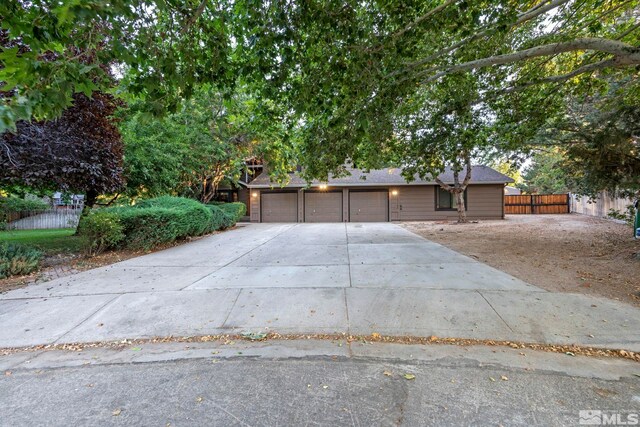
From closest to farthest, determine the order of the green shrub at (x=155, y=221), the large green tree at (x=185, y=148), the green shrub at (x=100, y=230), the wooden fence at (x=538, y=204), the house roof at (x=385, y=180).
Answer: the green shrub at (x=100, y=230)
the green shrub at (x=155, y=221)
the large green tree at (x=185, y=148)
the house roof at (x=385, y=180)
the wooden fence at (x=538, y=204)

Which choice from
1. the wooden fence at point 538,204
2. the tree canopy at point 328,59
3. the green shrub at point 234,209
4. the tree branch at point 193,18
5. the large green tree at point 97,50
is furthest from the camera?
the wooden fence at point 538,204

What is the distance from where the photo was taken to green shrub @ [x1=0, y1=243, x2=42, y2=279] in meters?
5.71

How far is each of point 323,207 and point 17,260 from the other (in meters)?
15.6

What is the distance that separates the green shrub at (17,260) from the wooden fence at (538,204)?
29.0 m

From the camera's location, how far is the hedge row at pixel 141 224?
7.42m

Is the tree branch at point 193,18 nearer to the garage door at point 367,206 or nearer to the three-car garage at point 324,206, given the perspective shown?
the three-car garage at point 324,206

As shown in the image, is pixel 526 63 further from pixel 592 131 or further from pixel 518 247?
pixel 518 247

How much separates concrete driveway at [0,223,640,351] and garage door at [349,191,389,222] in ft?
45.1

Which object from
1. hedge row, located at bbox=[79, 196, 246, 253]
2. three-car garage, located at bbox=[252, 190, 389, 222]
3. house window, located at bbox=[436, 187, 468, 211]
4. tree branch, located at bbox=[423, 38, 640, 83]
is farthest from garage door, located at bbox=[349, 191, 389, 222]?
tree branch, located at bbox=[423, 38, 640, 83]

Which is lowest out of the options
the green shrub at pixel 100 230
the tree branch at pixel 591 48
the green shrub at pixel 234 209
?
the green shrub at pixel 100 230

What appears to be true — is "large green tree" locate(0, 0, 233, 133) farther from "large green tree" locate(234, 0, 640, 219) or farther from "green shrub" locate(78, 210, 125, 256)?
"green shrub" locate(78, 210, 125, 256)

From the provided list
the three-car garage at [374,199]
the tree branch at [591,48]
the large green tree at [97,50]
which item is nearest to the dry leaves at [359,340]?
the large green tree at [97,50]

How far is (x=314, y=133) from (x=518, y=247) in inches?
262

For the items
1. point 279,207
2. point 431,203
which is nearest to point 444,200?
point 431,203
